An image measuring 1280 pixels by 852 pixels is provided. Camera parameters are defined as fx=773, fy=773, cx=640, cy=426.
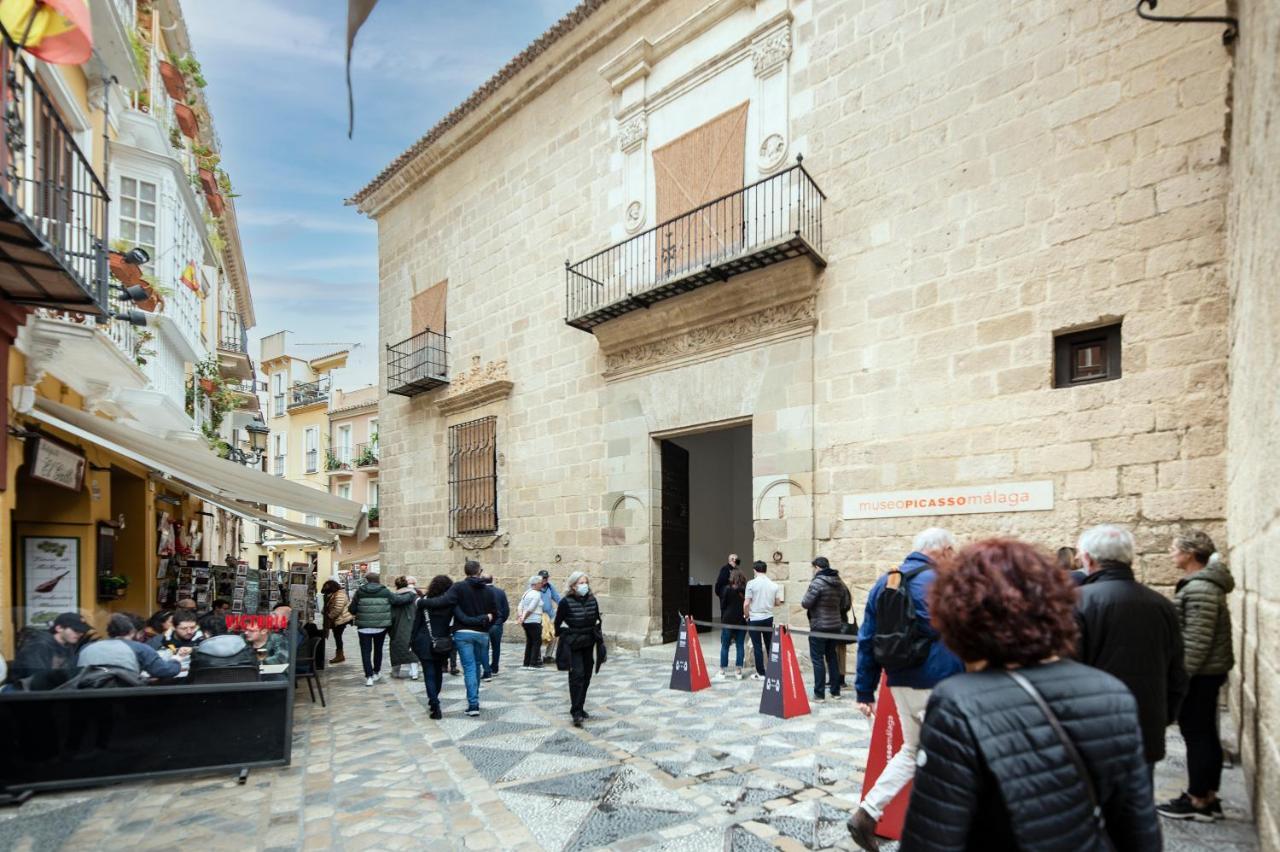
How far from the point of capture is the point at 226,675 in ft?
18.4

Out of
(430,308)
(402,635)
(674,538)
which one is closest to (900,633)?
(402,635)

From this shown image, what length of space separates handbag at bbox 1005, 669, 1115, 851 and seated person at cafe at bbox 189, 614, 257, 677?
564 centimetres

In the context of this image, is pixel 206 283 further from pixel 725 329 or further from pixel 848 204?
pixel 848 204

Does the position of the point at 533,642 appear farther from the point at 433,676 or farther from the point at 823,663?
the point at 823,663

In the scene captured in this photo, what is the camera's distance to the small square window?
710cm

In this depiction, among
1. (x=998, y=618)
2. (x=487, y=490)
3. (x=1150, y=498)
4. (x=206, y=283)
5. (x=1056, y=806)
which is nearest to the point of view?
(x=1056, y=806)

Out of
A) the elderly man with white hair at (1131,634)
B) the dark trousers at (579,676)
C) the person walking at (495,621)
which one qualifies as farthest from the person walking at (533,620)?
the elderly man with white hair at (1131,634)

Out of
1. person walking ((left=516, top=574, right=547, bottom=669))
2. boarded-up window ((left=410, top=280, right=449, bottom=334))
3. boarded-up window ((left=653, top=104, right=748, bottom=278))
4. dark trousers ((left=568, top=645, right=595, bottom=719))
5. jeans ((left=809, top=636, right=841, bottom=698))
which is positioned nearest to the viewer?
dark trousers ((left=568, top=645, right=595, bottom=719))

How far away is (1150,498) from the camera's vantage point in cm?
666

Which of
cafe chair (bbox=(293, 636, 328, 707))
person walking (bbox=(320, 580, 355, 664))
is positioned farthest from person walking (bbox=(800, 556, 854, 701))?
person walking (bbox=(320, 580, 355, 664))

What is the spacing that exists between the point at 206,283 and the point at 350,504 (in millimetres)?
9462

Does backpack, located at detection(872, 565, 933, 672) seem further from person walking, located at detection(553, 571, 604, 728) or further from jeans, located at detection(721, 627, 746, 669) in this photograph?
jeans, located at detection(721, 627, 746, 669)

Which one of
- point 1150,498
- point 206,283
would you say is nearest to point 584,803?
point 1150,498

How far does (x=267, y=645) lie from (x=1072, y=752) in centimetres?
576
